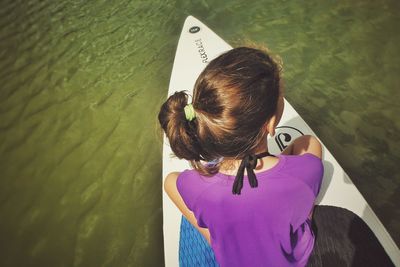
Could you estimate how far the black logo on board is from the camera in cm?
224

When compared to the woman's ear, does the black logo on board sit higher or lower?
lower

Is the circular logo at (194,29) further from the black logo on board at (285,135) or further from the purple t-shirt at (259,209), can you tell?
the purple t-shirt at (259,209)

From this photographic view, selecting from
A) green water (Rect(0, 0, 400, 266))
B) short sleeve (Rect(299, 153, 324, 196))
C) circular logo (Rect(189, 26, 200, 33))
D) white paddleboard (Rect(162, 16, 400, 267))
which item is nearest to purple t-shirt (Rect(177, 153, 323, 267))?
short sleeve (Rect(299, 153, 324, 196))

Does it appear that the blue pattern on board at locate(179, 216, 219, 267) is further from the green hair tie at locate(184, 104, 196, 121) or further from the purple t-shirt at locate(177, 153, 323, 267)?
the green hair tie at locate(184, 104, 196, 121)

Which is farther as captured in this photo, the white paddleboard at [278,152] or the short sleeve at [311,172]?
the white paddleboard at [278,152]

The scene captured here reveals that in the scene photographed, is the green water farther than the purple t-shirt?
Yes

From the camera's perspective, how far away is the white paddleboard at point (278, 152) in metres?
1.77

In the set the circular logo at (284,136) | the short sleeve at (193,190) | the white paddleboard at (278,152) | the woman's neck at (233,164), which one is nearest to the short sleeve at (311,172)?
the woman's neck at (233,164)

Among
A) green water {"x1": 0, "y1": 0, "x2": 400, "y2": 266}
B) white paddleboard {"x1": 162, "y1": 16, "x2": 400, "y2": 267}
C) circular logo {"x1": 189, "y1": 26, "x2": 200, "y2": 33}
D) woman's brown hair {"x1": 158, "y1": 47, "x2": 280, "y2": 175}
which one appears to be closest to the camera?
woman's brown hair {"x1": 158, "y1": 47, "x2": 280, "y2": 175}

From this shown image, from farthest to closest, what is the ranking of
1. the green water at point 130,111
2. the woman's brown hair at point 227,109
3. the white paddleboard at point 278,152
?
the green water at point 130,111 → the white paddleboard at point 278,152 → the woman's brown hair at point 227,109

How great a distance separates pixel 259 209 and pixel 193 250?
98 centimetres

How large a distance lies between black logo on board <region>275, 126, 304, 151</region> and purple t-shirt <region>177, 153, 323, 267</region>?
→ 1.04 meters

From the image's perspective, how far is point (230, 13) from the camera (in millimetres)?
4629

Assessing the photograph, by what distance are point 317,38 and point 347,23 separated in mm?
466
